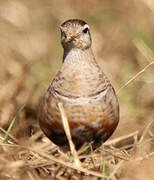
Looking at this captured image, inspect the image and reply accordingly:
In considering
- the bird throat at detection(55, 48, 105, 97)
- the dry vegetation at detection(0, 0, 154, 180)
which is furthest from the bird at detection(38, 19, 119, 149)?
the dry vegetation at detection(0, 0, 154, 180)

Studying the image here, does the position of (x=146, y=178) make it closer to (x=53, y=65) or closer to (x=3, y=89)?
(x=3, y=89)

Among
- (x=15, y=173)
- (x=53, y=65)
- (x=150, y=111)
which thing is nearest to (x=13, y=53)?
(x=53, y=65)

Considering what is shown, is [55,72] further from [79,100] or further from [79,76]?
[79,100]

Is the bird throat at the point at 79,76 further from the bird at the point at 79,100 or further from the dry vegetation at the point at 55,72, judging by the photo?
the dry vegetation at the point at 55,72

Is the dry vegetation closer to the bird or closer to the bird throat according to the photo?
the bird

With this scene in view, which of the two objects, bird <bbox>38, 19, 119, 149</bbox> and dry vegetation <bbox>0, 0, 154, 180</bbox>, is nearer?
dry vegetation <bbox>0, 0, 154, 180</bbox>
